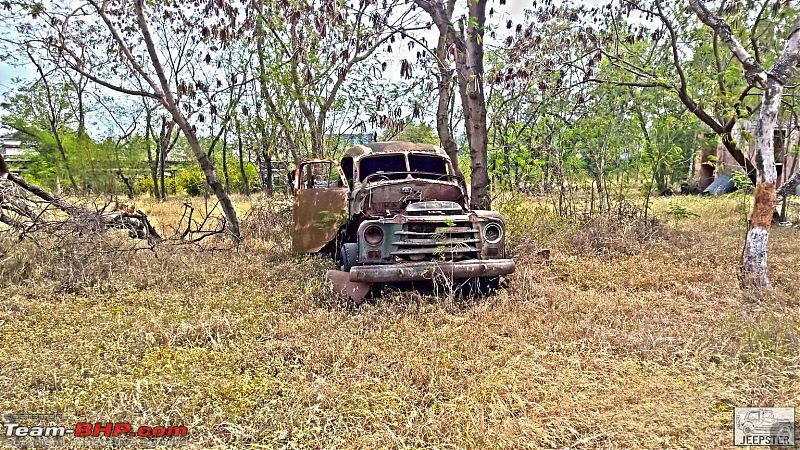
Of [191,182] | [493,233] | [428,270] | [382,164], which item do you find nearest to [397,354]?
[428,270]

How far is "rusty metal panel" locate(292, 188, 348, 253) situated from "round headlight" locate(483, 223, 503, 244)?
5.79 ft

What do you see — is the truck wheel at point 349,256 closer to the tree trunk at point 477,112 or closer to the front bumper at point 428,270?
the front bumper at point 428,270

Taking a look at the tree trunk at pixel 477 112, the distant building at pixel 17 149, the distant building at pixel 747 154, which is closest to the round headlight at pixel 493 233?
the tree trunk at pixel 477 112

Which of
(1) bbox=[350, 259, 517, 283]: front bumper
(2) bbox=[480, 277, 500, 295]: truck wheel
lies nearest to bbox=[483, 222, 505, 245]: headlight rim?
(1) bbox=[350, 259, 517, 283]: front bumper

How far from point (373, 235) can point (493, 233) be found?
1.41 m

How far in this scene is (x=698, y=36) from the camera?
845cm

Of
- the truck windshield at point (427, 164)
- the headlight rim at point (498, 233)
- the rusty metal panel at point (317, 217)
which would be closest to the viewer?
the headlight rim at point (498, 233)

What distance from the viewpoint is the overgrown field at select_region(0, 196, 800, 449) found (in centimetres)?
279

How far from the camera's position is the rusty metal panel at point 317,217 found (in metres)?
5.85

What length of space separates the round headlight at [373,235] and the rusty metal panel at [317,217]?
0.88 m

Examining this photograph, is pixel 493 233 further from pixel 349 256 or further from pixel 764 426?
pixel 764 426

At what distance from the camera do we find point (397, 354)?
12.0 feet

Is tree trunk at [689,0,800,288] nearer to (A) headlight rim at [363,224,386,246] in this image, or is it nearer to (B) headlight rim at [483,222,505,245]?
(B) headlight rim at [483,222,505,245]

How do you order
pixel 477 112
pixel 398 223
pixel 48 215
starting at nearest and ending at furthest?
pixel 398 223 < pixel 48 215 < pixel 477 112
